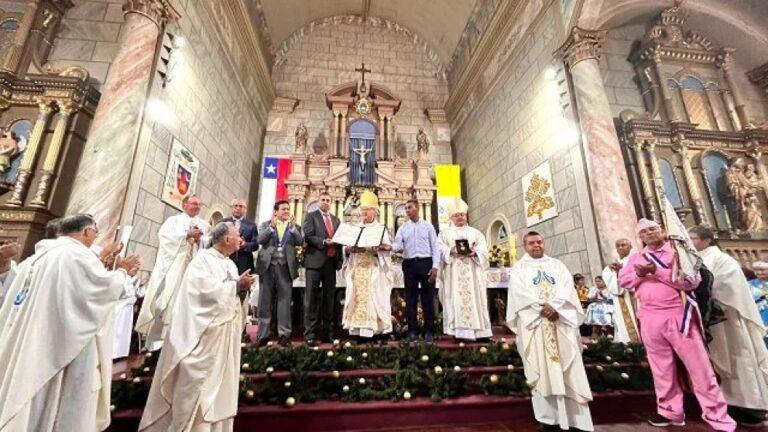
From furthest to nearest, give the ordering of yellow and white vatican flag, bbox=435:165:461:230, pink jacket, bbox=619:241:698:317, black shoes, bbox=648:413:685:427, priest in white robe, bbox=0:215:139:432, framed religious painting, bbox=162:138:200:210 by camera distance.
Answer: yellow and white vatican flag, bbox=435:165:461:230 < framed religious painting, bbox=162:138:200:210 < pink jacket, bbox=619:241:698:317 < black shoes, bbox=648:413:685:427 < priest in white robe, bbox=0:215:139:432

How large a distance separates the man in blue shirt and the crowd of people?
21mm

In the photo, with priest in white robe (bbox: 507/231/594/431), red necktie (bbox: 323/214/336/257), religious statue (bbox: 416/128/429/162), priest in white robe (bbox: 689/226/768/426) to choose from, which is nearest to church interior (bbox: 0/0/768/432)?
religious statue (bbox: 416/128/429/162)

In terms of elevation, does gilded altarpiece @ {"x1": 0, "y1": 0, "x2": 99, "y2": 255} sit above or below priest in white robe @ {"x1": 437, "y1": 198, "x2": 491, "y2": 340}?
above

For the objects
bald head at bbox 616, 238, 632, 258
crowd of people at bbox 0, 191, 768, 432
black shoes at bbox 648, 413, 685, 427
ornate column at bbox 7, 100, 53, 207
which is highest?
ornate column at bbox 7, 100, 53, 207

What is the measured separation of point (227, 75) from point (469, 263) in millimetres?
7491

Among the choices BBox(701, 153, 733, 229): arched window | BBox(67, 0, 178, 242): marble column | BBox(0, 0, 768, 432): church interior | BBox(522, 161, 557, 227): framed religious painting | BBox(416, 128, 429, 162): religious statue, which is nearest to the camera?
BBox(0, 0, 768, 432): church interior

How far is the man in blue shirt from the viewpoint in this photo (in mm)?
4203

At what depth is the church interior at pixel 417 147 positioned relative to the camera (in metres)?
3.12

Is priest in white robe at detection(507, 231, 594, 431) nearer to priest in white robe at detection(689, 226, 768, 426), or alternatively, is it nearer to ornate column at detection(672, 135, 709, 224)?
priest in white robe at detection(689, 226, 768, 426)

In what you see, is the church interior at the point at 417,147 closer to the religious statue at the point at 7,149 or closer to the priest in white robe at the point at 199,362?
the religious statue at the point at 7,149

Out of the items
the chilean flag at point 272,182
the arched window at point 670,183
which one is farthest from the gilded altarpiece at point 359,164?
the arched window at point 670,183

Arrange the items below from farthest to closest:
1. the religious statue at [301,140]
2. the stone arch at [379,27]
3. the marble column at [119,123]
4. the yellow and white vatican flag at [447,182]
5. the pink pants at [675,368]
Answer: the stone arch at [379,27], the yellow and white vatican flag at [447,182], the religious statue at [301,140], the marble column at [119,123], the pink pants at [675,368]

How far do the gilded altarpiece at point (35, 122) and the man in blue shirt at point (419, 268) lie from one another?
501 cm

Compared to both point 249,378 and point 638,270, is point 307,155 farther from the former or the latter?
point 638,270
